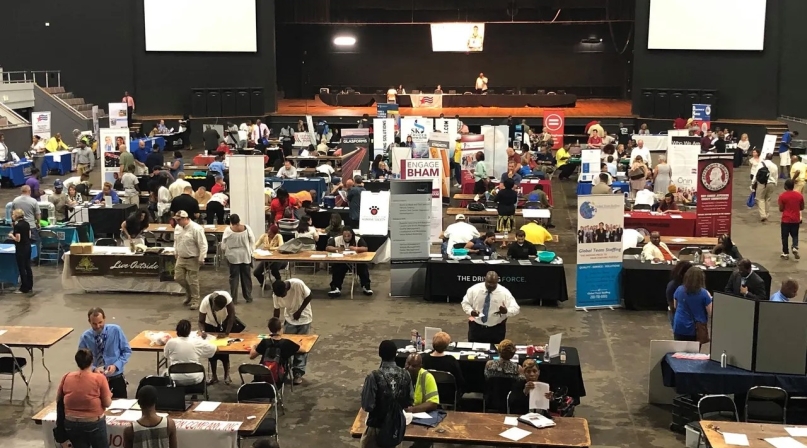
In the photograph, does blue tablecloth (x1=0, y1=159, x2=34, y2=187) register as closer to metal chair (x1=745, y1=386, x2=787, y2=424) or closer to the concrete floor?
the concrete floor

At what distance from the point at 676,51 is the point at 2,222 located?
956 inches

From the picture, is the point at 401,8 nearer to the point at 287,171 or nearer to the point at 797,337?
the point at 287,171

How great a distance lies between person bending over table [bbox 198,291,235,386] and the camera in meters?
10.0

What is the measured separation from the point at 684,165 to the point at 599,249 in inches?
274

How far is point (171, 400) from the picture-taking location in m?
8.10

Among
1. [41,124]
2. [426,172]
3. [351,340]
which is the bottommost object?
[351,340]

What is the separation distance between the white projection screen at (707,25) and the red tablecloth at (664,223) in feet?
56.8

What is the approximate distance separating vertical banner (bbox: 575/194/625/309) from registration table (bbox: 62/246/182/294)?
6372 millimetres

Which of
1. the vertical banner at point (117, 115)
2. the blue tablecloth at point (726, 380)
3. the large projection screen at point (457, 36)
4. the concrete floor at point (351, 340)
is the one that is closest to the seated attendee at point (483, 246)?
the concrete floor at point (351, 340)

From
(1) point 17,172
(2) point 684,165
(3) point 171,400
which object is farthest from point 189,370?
(1) point 17,172

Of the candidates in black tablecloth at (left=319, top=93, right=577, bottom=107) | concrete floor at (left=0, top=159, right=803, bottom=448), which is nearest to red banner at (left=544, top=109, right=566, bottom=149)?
black tablecloth at (left=319, top=93, right=577, bottom=107)

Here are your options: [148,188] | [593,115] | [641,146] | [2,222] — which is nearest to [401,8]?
[593,115]

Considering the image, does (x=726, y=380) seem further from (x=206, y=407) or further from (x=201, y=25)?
(x=201, y=25)

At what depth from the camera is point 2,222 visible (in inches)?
639
